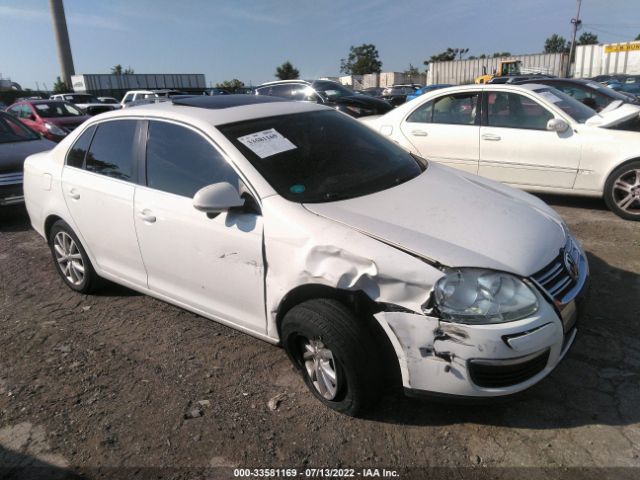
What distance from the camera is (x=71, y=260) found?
13.6 feet

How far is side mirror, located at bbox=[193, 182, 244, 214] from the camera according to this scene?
261cm

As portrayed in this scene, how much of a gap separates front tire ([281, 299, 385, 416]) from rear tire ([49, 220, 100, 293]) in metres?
2.20

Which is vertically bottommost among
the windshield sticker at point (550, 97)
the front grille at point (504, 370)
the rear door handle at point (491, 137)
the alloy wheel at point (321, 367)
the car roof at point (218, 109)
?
the alloy wheel at point (321, 367)

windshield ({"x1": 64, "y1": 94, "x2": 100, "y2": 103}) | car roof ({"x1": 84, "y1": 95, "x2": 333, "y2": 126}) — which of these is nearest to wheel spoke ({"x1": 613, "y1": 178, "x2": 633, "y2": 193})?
car roof ({"x1": 84, "y1": 95, "x2": 333, "y2": 126})

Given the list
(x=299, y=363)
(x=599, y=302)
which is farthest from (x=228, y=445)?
(x=599, y=302)

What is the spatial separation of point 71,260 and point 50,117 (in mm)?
10235

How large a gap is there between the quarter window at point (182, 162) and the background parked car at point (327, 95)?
8.25 metres

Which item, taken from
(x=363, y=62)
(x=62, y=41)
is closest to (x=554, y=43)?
(x=363, y=62)

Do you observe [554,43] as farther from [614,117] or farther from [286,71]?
[614,117]

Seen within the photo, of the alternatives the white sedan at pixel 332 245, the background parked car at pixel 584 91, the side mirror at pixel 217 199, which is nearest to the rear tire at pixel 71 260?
the white sedan at pixel 332 245

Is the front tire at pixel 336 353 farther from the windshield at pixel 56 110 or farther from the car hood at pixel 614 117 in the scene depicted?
the windshield at pixel 56 110

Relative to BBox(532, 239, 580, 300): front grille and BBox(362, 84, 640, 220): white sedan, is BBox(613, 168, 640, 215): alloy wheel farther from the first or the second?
BBox(532, 239, 580, 300): front grille

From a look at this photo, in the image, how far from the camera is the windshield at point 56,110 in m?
12.6

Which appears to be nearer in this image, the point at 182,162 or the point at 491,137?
the point at 182,162
